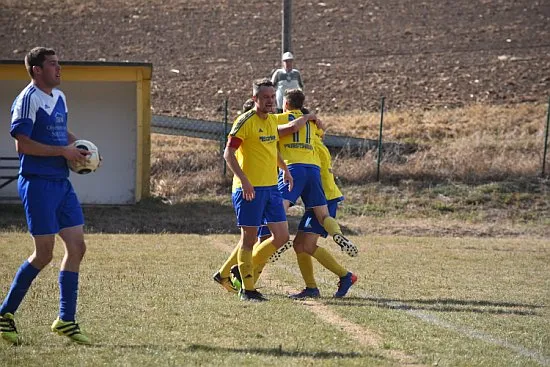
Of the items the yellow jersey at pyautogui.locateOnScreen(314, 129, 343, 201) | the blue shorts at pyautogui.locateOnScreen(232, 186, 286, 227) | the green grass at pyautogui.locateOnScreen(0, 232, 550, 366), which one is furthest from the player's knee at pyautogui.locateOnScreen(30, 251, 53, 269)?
the yellow jersey at pyautogui.locateOnScreen(314, 129, 343, 201)

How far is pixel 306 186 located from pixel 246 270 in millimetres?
1280

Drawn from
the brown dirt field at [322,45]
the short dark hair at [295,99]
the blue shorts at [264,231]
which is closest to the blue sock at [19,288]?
→ the blue shorts at [264,231]

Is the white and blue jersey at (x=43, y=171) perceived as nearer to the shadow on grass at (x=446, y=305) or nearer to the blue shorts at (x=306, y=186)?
the shadow on grass at (x=446, y=305)

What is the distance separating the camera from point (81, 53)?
34500mm

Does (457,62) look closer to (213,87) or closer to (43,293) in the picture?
(213,87)

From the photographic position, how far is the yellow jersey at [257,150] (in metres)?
8.63

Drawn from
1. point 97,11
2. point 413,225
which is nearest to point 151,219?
point 413,225

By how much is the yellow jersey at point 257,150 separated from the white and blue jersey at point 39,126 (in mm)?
2293

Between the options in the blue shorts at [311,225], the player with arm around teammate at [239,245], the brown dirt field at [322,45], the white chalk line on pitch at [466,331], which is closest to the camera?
the white chalk line on pitch at [466,331]

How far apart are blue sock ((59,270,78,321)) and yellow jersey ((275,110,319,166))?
3.36 meters

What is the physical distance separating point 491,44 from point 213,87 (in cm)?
1118

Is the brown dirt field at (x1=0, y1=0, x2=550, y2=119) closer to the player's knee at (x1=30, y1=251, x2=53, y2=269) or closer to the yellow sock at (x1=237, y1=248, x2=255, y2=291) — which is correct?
the yellow sock at (x1=237, y1=248, x2=255, y2=291)

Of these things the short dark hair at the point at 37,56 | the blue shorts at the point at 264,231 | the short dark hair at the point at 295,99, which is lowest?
the blue shorts at the point at 264,231

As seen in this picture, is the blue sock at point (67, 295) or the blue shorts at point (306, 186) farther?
the blue shorts at point (306, 186)
